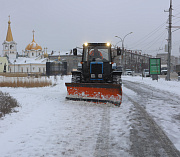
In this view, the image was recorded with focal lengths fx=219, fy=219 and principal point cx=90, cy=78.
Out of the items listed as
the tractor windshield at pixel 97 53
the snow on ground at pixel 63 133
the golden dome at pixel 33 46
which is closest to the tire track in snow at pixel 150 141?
the snow on ground at pixel 63 133

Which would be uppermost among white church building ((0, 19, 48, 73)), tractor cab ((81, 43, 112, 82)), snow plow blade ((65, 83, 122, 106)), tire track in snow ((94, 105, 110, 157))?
white church building ((0, 19, 48, 73))

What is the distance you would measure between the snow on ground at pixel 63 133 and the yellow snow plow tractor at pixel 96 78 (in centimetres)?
158

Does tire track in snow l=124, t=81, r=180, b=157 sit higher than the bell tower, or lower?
lower

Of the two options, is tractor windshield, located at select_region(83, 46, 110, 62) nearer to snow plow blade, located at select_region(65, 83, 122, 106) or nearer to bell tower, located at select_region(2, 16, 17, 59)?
snow plow blade, located at select_region(65, 83, 122, 106)

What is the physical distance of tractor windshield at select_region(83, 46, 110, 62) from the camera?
32.8 feet

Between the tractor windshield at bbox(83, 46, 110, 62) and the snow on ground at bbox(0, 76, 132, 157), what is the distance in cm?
375

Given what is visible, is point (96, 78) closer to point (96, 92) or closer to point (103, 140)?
point (96, 92)

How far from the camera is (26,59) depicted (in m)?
99.0

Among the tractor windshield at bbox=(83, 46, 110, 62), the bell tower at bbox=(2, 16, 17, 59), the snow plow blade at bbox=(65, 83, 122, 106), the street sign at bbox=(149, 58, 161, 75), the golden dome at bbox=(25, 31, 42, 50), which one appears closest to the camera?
the snow plow blade at bbox=(65, 83, 122, 106)

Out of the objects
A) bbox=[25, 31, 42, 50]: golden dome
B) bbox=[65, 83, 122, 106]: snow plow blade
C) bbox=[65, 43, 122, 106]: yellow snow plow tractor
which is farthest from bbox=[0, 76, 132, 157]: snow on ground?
bbox=[25, 31, 42, 50]: golden dome

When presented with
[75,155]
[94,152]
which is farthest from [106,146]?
[75,155]

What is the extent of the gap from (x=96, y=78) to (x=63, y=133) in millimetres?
5335

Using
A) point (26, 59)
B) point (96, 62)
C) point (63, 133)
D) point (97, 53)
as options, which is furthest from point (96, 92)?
point (26, 59)

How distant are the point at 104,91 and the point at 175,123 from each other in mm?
3399
